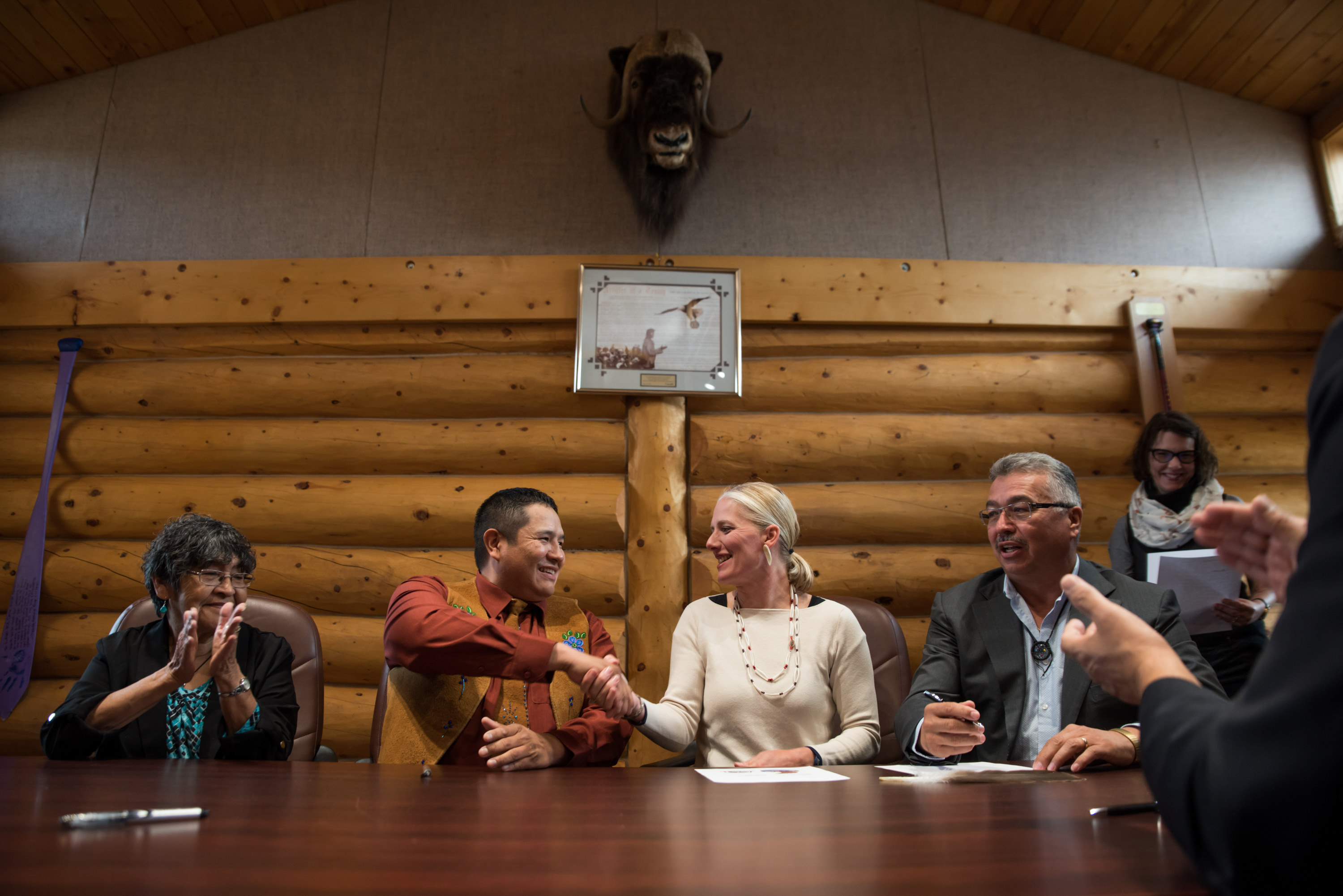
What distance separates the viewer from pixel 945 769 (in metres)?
1.64

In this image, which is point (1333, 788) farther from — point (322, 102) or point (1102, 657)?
point (322, 102)

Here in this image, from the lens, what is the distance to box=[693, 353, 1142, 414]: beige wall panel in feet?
14.0

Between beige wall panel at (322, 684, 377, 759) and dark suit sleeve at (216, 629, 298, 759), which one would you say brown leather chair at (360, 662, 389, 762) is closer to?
dark suit sleeve at (216, 629, 298, 759)

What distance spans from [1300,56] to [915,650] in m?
Answer: 4.21

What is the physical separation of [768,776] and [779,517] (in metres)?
1.20

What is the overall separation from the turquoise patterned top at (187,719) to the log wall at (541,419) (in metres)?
1.63

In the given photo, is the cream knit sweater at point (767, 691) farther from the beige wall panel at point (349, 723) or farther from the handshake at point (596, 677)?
the beige wall panel at point (349, 723)

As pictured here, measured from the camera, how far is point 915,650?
398 cm

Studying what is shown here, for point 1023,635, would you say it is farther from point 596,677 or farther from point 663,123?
point 663,123

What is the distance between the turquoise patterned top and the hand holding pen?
5.82 feet

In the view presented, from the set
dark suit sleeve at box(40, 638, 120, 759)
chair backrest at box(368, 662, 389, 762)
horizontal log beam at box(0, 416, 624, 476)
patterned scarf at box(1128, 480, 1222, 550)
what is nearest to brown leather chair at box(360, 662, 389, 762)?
chair backrest at box(368, 662, 389, 762)

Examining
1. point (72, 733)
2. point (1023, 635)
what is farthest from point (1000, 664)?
point (72, 733)

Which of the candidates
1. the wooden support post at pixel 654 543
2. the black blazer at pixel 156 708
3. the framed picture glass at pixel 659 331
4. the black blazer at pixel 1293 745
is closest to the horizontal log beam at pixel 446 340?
the framed picture glass at pixel 659 331

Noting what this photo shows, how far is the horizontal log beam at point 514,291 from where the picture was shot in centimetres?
429
